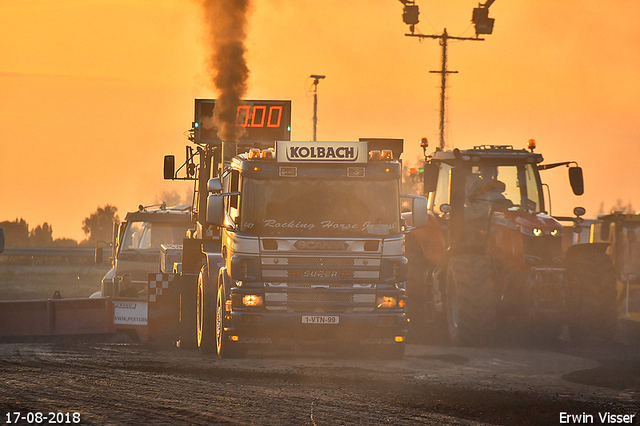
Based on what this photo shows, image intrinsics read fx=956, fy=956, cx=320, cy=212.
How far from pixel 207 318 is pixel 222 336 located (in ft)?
2.79

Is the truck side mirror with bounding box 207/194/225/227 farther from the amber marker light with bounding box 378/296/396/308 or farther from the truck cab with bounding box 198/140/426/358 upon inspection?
the amber marker light with bounding box 378/296/396/308

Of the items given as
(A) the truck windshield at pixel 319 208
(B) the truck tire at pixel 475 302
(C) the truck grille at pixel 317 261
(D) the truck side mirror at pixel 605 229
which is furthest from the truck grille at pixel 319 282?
(D) the truck side mirror at pixel 605 229

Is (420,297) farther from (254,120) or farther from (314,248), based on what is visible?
(254,120)

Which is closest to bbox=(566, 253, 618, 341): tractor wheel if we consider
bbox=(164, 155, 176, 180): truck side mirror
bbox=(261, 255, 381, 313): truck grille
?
bbox=(261, 255, 381, 313): truck grille

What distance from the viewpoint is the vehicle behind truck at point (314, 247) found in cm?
1338

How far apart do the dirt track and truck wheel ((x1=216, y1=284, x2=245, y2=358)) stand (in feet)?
0.76

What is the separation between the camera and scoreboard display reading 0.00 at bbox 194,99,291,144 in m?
19.7

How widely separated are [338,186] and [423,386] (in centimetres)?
340

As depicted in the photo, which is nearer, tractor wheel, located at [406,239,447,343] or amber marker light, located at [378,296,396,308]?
amber marker light, located at [378,296,396,308]

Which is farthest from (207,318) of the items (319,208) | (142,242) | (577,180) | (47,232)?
(47,232)

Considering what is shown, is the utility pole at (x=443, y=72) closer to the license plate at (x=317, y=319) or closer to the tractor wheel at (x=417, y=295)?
the tractor wheel at (x=417, y=295)

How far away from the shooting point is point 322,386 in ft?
37.2

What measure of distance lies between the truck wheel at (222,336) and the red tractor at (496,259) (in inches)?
147

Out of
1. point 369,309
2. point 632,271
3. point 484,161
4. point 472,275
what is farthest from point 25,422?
point 632,271
